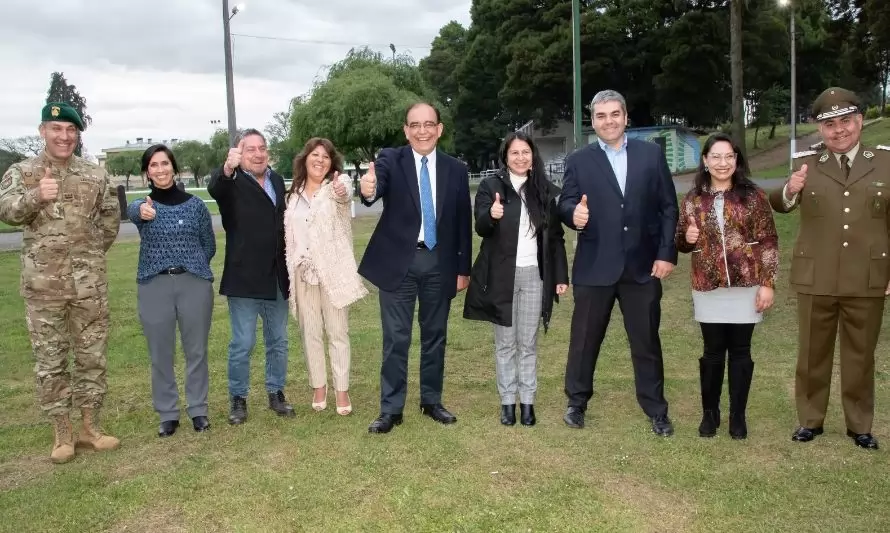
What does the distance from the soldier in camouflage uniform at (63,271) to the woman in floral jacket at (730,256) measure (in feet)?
12.2

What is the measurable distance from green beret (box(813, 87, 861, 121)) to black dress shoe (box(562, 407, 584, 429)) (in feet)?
7.72

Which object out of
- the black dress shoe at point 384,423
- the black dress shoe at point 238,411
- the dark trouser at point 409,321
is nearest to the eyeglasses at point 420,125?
the dark trouser at point 409,321

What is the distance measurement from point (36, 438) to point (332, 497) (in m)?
2.48

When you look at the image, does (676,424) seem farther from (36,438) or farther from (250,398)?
(36,438)

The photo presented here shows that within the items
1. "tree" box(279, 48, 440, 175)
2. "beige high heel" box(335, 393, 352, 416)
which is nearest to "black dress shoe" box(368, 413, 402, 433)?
"beige high heel" box(335, 393, 352, 416)

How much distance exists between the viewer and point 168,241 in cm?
499

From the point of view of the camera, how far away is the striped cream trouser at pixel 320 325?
210 inches

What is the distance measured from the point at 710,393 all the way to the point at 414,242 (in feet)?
6.97

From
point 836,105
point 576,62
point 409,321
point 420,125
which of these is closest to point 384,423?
point 409,321

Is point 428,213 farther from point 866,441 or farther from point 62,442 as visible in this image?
point 866,441

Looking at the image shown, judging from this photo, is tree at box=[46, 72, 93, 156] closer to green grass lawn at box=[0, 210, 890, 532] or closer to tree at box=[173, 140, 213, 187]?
tree at box=[173, 140, 213, 187]

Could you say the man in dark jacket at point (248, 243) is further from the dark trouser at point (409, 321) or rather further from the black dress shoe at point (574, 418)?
the black dress shoe at point (574, 418)

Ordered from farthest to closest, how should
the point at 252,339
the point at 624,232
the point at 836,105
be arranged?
the point at 252,339
the point at 624,232
the point at 836,105

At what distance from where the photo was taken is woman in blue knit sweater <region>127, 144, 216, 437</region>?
196 inches
